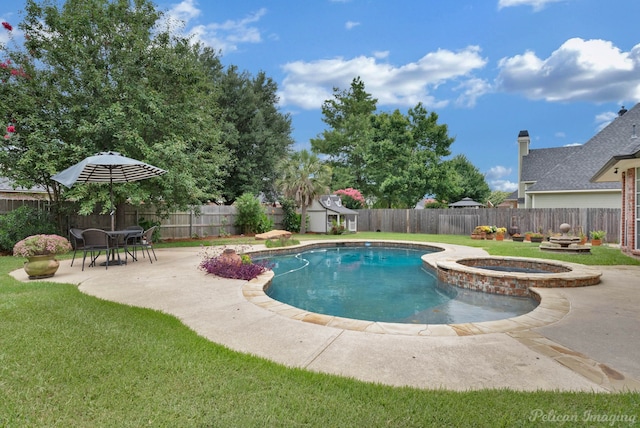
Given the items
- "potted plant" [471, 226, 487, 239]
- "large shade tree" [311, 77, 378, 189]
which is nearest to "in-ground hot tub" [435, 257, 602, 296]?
"potted plant" [471, 226, 487, 239]

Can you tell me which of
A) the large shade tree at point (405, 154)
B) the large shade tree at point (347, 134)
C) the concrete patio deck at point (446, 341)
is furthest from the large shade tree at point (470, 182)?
the concrete patio deck at point (446, 341)

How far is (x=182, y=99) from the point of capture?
1231 cm

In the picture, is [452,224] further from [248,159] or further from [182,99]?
[182,99]

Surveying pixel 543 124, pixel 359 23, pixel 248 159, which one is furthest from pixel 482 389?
pixel 543 124

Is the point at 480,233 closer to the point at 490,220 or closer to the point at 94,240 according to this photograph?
the point at 490,220

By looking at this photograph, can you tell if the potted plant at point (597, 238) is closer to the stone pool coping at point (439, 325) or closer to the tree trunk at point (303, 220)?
the stone pool coping at point (439, 325)

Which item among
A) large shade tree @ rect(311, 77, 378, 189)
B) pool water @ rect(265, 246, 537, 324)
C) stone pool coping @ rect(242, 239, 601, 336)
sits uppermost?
large shade tree @ rect(311, 77, 378, 189)

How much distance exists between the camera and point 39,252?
5.88m

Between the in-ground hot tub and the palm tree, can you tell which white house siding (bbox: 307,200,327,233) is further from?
the in-ground hot tub

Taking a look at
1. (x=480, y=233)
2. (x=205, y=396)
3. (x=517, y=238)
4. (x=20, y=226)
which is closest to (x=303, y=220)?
(x=480, y=233)

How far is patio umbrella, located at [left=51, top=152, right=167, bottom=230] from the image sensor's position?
659 cm

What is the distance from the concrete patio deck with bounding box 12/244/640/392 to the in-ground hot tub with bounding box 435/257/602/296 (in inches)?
22.2

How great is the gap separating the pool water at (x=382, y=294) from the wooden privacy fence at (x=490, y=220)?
9.19m

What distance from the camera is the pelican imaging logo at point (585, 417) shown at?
1.89 metres
